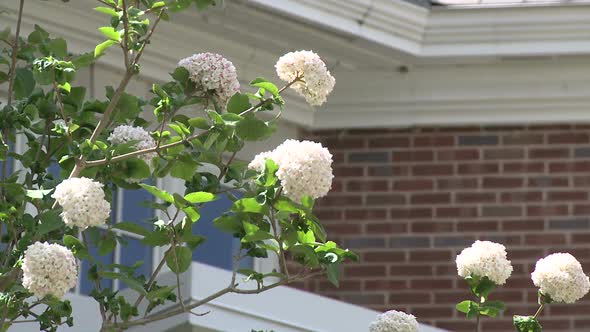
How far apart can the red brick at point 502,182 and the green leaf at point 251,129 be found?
4157 mm

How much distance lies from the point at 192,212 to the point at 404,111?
4154 millimetres

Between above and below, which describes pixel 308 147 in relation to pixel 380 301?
above

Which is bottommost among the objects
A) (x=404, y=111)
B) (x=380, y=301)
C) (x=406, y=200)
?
(x=380, y=301)

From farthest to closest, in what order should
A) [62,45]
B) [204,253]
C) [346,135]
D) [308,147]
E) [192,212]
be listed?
[346,135], [204,253], [62,45], [192,212], [308,147]

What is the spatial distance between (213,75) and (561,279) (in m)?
1.20

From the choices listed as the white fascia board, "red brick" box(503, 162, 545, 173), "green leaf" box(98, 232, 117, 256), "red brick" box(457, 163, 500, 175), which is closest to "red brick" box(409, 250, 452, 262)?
"red brick" box(457, 163, 500, 175)

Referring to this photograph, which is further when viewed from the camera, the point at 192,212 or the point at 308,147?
the point at 192,212

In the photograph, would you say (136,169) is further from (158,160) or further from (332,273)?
(332,273)

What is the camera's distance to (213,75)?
3.96 meters

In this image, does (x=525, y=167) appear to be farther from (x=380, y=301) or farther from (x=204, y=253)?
(x=204, y=253)

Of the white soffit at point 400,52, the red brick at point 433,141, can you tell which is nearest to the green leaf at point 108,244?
the white soffit at point 400,52

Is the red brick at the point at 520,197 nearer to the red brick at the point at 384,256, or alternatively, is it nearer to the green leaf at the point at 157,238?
the red brick at the point at 384,256

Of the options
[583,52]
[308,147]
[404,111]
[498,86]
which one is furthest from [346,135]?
[308,147]

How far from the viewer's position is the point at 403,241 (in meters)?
7.68
